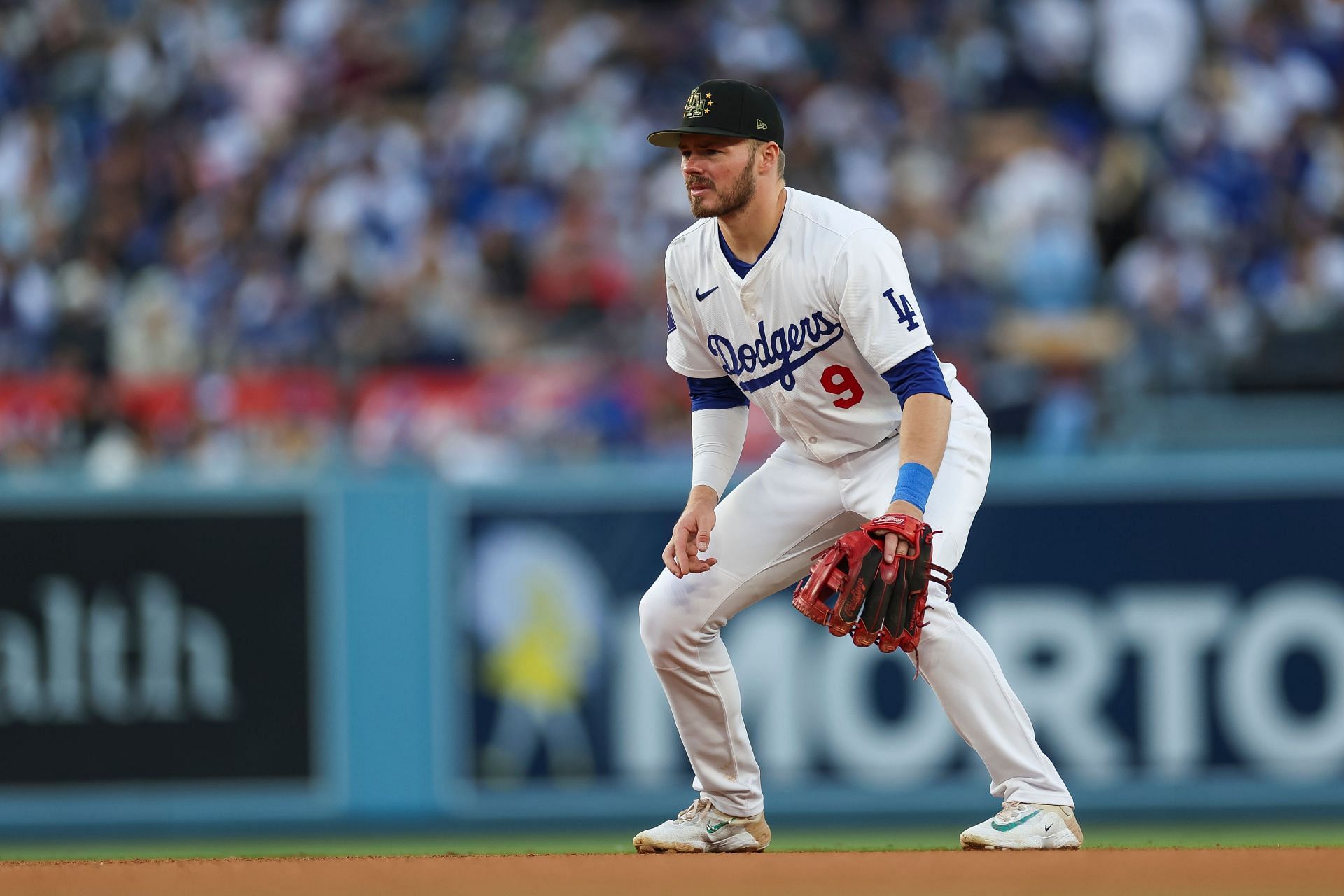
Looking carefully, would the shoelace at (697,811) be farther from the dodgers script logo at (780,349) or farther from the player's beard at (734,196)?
the player's beard at (734,196)

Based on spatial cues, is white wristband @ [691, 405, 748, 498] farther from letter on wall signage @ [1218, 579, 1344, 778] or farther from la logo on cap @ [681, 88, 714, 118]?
letter on wall signage @ [1218, 579, 1344, 778]

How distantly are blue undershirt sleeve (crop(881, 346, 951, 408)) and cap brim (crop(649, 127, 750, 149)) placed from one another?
75 cm

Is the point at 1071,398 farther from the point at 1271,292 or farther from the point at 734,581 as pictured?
the point at 734,581

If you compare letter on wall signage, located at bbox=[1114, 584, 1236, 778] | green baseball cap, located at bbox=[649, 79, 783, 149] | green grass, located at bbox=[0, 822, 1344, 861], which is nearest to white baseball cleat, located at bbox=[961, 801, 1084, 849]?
green baseball cap, located at bbox=[649, 79, 783, 149]

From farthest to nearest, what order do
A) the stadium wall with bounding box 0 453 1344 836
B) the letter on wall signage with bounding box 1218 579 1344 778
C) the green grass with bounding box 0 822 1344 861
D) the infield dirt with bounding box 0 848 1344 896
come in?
the stadium wall with bounding box 0 453 1344 836 < the letter on wall signage with bounding box 1218 579 1344 778 < the green grass with bounding box 0 822 1344 861 < the infield dirt with bounding box 0 848 1344 896

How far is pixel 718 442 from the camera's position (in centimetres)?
580

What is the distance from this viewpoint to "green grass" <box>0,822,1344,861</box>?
8039mm

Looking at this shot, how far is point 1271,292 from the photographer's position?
11297 millimetres

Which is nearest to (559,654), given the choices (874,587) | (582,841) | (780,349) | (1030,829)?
(582,841)

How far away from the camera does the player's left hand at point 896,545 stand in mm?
5023

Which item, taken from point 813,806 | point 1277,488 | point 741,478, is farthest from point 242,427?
point 1277,488

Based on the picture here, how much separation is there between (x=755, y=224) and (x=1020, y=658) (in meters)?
4.19

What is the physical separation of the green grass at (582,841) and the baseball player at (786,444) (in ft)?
7.44

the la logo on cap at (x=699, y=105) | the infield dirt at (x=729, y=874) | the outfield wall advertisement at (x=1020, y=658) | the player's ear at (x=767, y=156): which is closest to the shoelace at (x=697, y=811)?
the infield dirt at (x=729, y=874)
